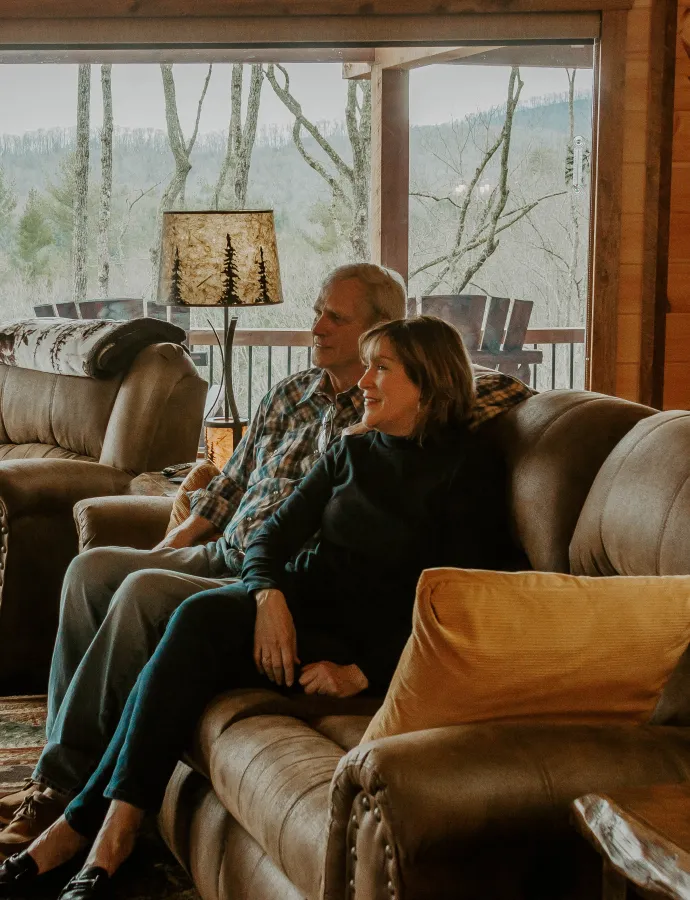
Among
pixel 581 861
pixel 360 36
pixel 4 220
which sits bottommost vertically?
pixel 581 861

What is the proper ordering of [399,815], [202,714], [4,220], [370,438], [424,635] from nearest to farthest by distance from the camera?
[399,815] → [424,635] → [202,714] → [370,438] → [4,220]

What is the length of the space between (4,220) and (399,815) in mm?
4119

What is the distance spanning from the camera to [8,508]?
10.0 ft

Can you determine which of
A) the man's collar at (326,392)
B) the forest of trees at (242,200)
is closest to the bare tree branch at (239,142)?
the forest of trees at (242,200)

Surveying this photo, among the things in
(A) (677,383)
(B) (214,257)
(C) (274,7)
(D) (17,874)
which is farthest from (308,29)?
(D) (17,874)

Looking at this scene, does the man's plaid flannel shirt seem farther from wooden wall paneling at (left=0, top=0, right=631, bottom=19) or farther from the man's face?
wooden wall paneling at (left=0, top=0, right=631, bottom=19)

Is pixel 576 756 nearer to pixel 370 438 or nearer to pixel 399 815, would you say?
pixel 399 815

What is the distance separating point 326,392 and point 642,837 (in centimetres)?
165

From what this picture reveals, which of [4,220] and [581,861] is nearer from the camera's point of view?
[581,861]

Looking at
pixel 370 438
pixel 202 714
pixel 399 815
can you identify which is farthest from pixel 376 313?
pixel 399 815

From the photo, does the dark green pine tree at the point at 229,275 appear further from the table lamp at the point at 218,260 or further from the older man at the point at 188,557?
the older man at the point at 188,557

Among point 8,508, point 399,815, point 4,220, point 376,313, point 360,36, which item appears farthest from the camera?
point 4,220

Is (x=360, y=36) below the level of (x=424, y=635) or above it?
above

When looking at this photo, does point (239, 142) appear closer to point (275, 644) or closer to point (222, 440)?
point (222, 440)
